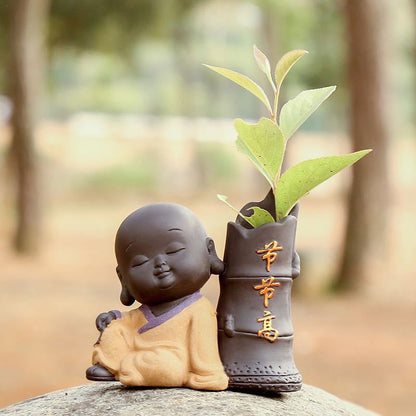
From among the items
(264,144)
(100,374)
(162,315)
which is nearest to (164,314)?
(162,315)

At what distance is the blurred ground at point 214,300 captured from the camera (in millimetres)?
5619

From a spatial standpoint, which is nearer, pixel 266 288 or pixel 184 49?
pixel 266 288

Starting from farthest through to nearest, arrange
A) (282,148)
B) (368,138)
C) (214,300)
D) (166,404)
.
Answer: (214,300)
(368,138)
(282,148)
(166,404)

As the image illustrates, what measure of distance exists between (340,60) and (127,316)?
12211mm

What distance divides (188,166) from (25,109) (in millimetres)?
12222

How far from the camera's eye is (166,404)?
6.77 ft

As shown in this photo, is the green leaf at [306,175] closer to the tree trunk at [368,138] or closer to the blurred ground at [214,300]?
the blurred ground at [214,300]

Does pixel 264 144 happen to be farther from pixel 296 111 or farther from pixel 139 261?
pixel 139 261

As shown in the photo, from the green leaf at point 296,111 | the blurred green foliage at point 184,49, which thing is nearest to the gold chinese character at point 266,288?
the green leaf at point 296,111

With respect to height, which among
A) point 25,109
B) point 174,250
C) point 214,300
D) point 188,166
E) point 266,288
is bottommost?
point 214,300

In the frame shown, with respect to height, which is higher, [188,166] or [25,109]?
[25,109]

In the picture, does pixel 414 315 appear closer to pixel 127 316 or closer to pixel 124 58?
pixel 127 316

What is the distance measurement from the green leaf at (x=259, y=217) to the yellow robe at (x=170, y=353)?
0.26 meters

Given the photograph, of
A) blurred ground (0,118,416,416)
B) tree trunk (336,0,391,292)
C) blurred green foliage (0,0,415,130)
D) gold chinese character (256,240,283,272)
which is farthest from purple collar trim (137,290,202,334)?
blurred green foliage (0,0,415,130)
